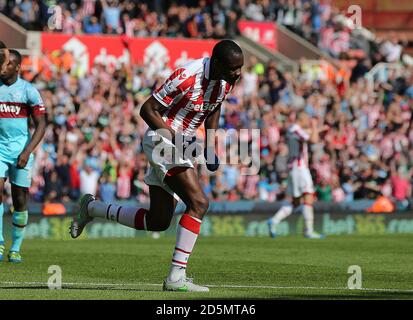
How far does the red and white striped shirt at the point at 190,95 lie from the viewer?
11.8 m

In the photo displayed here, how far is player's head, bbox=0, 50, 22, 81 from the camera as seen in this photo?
1515 centimetres

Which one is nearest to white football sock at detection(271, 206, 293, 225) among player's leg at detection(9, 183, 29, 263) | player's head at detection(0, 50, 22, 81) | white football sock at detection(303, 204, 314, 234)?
white football sock at detection(303, 204, 314, 234)

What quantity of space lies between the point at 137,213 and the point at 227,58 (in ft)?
6.75

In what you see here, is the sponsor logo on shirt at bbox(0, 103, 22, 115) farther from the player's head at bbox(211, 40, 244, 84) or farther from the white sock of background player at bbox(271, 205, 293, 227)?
the white sock of background player at bbox(271, 205, 293, 227)

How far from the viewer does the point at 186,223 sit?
462 inches

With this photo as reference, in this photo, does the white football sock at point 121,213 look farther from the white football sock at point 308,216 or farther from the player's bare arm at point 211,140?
the white football sock at point 308,216

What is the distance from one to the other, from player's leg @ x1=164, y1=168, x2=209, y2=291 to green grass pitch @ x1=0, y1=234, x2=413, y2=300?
9.9 inches

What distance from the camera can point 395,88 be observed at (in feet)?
115

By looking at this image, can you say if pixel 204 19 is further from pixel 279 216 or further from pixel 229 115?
pixel 279 216

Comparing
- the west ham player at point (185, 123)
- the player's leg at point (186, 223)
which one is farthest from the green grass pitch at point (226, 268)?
the west ham player at point (185, 123)
